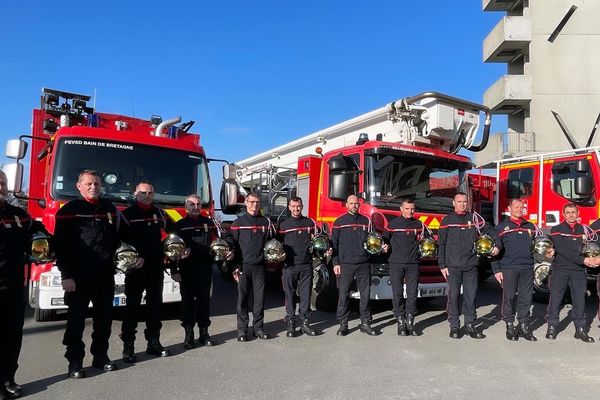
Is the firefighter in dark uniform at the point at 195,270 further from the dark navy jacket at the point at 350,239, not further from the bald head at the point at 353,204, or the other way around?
the bald head at the point at 353,204

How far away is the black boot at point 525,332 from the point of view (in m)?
6.21

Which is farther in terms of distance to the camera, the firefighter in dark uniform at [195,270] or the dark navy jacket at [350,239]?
the dark navy jacket at [350,239]

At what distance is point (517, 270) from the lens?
628 cm

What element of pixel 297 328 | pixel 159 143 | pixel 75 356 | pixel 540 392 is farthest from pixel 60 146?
pixel 540 392

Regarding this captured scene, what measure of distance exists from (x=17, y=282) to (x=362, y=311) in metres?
4.00

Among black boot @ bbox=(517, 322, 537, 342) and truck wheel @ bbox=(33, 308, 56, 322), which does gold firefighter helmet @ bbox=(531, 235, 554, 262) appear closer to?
black boot @ bbox=(517, 322, 537, 342)

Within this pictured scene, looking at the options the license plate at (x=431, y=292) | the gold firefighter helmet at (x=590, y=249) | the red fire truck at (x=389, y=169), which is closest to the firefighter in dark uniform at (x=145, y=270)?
the red fire truck at (x=389, y=169)

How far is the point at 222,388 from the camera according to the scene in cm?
436

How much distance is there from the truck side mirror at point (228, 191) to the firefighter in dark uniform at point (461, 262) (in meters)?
3.24

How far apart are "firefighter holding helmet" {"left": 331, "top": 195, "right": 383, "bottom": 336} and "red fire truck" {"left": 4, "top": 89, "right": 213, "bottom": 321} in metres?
2.06

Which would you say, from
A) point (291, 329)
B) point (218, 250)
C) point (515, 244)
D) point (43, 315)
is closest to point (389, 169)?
point (515, 244)

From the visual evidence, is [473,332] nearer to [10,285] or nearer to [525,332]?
[525,332]

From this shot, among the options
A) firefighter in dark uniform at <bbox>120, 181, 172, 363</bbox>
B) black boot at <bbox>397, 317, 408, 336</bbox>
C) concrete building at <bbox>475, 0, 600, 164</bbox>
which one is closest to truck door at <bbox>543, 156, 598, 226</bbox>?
black boot at <bbox>397, 317, 408, 336</bbox>

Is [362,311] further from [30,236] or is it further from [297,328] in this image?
[30,236]
